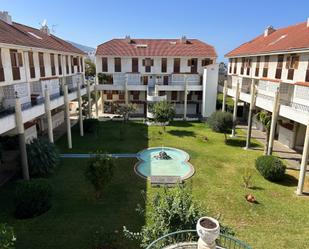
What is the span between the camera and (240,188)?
17797mm

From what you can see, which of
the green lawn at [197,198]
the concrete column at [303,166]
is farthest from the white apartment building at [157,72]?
the concrete column at [303,166]

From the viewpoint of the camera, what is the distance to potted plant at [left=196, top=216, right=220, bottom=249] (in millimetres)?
6386

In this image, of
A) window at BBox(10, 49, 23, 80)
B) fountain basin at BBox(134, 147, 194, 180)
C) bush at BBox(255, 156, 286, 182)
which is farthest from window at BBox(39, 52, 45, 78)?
bush at BBox(255, 156, 286, 182)

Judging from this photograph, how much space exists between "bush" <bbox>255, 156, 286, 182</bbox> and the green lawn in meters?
0.53

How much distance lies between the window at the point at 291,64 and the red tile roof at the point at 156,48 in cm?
1698

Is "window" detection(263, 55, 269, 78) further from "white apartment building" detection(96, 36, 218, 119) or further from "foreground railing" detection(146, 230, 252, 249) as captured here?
"foreground railing" detection(146, 230, 252, 249)

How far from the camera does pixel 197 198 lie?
53.5 feet

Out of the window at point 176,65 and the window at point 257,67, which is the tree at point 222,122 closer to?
the window at point 257,67

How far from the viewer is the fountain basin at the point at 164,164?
2062cm

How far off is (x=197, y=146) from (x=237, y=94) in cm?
790

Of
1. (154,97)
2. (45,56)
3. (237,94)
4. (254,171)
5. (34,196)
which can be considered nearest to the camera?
(34,196)

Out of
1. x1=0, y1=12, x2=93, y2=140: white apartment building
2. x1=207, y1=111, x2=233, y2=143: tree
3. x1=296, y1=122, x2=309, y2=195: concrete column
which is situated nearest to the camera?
x1=296, y1=122, x2=309, y2=195: concrete column

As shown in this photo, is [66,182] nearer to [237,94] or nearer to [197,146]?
[197,146]

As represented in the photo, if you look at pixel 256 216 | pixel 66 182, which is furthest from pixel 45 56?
pixel 256 216
